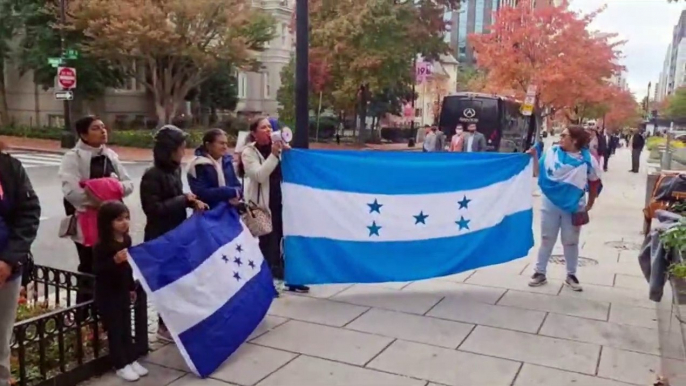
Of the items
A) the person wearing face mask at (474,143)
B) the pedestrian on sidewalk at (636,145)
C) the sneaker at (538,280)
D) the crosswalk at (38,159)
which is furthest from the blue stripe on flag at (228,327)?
the pedestrian on sidewalk at (636,145)

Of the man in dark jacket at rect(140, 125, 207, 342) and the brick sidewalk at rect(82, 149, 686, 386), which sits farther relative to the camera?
the man in dark jacket at rect(140, 125, 207, 342)

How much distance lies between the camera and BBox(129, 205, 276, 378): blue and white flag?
429 centimetres

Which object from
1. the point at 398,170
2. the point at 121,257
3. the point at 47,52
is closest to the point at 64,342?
the point at 121,257

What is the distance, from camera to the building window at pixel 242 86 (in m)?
48.1

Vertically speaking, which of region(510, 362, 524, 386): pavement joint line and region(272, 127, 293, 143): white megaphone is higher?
region(272, 127, 293, 143): white megaphone

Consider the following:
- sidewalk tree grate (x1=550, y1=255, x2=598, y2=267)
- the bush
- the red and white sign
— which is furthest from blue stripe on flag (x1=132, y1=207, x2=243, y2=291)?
the bush

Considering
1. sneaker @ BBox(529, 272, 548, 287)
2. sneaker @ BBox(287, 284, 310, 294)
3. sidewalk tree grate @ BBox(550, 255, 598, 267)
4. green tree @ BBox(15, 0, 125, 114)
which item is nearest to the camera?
sneaker @ BBox(287, 284, 310, 294)

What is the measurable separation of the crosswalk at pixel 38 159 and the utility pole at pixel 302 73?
14.9 meters

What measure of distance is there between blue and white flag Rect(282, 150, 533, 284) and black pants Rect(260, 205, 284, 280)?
27cm

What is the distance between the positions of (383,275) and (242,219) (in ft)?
5.05

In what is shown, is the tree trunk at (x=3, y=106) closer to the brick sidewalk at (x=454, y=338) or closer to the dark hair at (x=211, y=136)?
the brick sidewalk at (x=454, y=338)

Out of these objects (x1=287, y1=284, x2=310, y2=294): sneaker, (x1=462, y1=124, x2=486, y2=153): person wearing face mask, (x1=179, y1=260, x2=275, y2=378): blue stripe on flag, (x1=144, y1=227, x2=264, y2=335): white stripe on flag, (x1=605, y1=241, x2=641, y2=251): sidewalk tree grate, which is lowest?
(x1=605, y1=241, x2=641, y2=251): sidewalk tree grate

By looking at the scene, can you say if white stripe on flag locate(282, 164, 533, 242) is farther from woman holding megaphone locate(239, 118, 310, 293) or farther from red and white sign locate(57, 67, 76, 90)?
red and white sign locate(57, 67, 76, 90)

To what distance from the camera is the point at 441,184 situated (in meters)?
6.39
